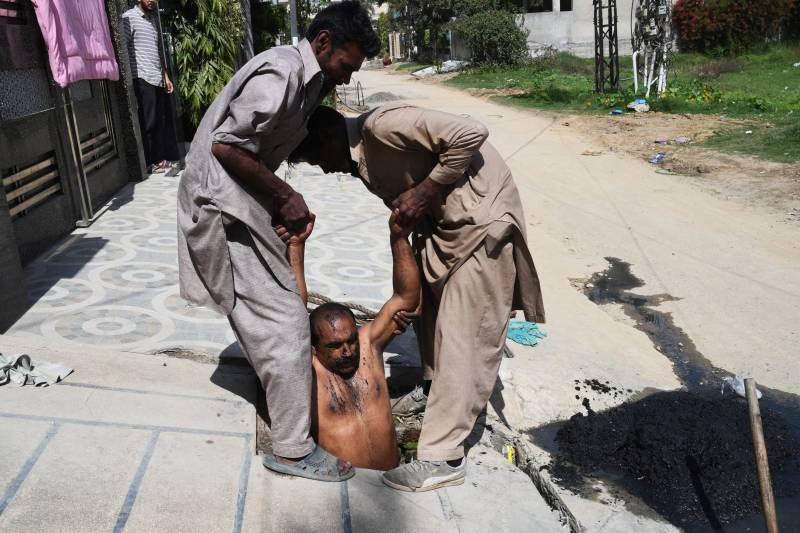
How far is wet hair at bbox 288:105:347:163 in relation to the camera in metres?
2.75

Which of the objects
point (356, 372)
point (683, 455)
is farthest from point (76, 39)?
point (683, 455)

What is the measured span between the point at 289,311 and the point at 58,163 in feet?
12.7

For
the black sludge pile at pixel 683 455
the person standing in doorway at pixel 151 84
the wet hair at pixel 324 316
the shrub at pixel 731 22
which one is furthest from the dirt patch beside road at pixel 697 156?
the shrub at pixel 731 22

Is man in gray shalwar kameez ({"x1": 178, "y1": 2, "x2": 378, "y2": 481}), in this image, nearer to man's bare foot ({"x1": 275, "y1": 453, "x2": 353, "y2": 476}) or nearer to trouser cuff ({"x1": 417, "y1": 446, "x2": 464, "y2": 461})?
man's bare foot ({"x1": 275, "y1": 453, "x2": 353, "y2": 476})

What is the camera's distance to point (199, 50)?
30.8 ft

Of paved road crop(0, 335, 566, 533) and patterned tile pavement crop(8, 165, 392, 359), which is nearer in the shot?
paved road crop(0, 335, 566, 533)

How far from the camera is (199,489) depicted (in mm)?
2359

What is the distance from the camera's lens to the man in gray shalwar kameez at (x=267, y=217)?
2.39m

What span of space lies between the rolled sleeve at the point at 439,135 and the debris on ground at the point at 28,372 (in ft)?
5.30

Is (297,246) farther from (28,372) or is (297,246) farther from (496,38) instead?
(496,38)

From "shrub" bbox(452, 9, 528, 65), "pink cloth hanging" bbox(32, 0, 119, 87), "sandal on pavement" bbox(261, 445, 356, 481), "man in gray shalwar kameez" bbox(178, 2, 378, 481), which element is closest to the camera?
"man in gray shalwar kameez" bbox(178, 2, 378, 481)

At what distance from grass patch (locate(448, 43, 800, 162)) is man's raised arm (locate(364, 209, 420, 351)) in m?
8.24

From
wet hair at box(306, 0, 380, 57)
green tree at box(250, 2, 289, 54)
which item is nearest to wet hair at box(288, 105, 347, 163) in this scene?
wet hair at box(306, 0, 380, 57)

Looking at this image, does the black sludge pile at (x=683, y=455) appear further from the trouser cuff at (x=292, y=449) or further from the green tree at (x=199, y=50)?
the green tree at (x=199, y=50)
